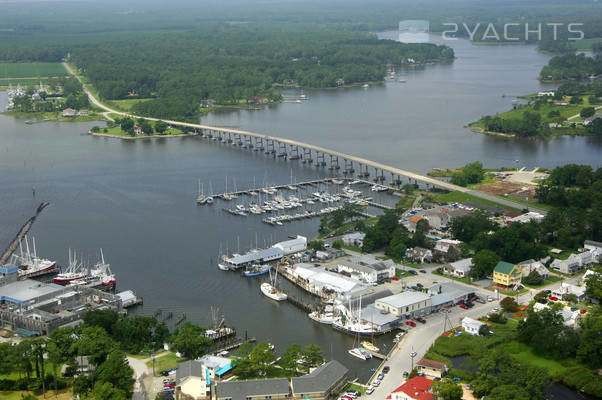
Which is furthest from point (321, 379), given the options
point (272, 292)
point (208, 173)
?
point (208, 173)

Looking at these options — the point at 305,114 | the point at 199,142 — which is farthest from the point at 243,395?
the point at 305,114

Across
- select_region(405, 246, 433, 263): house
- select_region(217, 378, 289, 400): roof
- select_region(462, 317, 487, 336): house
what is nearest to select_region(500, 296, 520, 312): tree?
select_region(462, 317, 487, 336): house

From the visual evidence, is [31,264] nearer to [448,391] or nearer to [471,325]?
[471,325]

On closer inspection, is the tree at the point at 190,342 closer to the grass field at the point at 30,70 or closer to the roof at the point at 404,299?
the roof at the point at 404,299

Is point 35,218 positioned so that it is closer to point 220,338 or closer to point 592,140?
point 220,338

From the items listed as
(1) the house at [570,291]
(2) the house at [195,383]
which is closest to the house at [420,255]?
(1) the house at [570,291]

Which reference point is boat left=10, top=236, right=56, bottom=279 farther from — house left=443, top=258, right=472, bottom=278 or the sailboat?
house left=443, top=258, right=472, bottom=278

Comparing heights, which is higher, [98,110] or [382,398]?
[98,110]
